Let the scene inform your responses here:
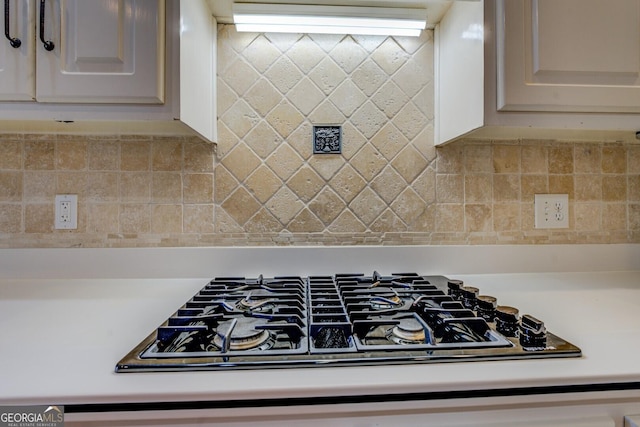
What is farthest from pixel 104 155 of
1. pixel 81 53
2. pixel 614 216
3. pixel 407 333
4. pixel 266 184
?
pixel 614 216

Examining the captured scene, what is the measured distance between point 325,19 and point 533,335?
38.7 inches

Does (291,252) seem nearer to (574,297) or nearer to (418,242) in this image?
(418,242)

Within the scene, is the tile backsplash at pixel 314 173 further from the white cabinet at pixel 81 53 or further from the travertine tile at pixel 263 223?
the white cabinet at pixel 81 53

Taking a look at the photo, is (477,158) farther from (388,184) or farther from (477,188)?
(388,184)

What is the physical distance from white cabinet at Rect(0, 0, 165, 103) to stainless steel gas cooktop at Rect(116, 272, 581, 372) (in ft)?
1.79

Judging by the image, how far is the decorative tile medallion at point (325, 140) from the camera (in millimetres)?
1151

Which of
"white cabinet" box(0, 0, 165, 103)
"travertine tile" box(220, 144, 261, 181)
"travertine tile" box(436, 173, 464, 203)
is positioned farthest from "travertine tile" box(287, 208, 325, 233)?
"white cabinet" box(0, 0, 165, 103)

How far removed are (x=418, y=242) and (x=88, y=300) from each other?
1.02 meters

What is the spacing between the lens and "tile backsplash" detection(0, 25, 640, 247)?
1.11 metres

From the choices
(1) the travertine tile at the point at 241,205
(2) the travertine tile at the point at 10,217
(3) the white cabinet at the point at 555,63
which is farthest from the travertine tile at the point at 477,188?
(2) the travertine tile at the point at 10,217

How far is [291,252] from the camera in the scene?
1124mm

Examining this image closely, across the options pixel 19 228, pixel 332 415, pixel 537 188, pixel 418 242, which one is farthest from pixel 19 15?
pixel 537 188

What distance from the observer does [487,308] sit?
76cm

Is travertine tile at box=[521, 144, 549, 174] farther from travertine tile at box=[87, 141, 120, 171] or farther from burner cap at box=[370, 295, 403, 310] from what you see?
travertine tile at box=[87, 141, 120, 171]
